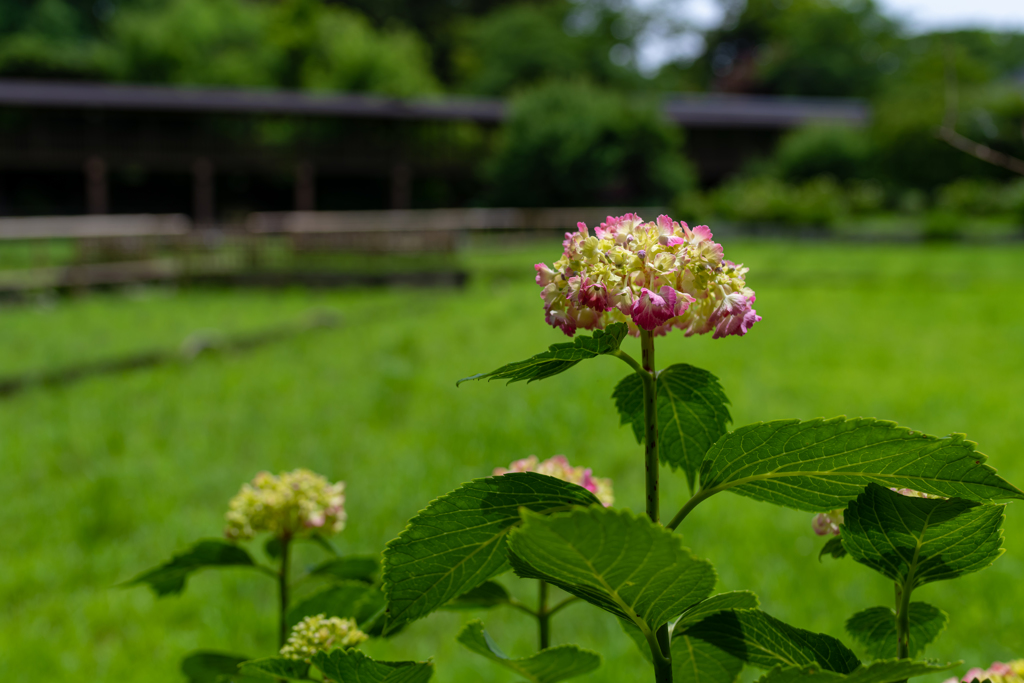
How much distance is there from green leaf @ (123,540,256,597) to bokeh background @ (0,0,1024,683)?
6.5 inches

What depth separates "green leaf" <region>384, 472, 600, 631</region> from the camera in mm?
596

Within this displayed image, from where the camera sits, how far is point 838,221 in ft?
67.1

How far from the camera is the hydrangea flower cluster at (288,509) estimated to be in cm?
104

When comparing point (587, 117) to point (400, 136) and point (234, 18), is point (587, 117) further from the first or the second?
point (234, 18)

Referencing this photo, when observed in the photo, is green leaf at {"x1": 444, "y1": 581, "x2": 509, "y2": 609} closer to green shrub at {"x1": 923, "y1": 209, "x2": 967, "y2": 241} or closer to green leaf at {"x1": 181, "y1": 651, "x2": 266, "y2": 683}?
green leaf at {"x1": 181, "y1": 651, "x2": 266, "y2": 683}

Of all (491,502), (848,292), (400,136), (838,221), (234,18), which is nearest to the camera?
(491,502)

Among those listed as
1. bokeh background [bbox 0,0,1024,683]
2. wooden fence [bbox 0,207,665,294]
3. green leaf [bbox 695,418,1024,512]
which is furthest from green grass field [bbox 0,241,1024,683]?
wooden fence [bbox 0,207,665,294]

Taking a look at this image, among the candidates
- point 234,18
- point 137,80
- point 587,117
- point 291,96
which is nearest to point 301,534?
point 587,117

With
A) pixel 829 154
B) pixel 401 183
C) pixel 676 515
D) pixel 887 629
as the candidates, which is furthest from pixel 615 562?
pixel 401 183

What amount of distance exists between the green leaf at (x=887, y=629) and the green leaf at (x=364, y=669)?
451 mm

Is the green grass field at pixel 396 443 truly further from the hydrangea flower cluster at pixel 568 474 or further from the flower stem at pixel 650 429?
the flower stem at pixel 650 429

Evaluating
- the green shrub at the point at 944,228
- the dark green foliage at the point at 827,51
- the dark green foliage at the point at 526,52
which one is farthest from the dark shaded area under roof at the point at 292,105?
the dark green foliage at the point at 827,51

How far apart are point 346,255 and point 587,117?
14.4 meters

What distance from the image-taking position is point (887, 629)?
0.80m
